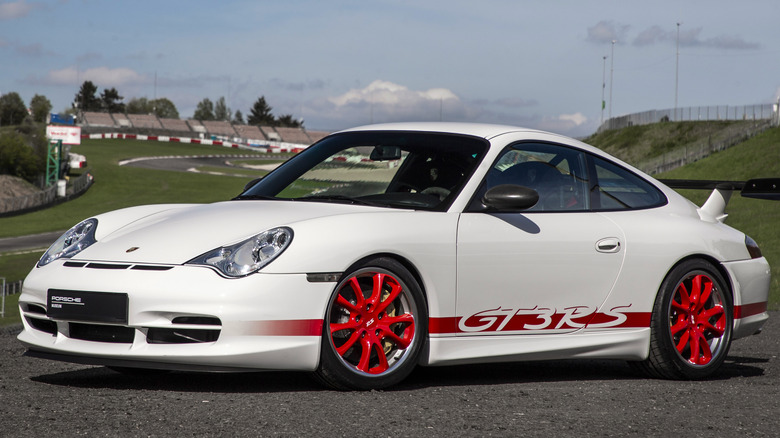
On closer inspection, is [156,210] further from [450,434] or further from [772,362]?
[772,362]

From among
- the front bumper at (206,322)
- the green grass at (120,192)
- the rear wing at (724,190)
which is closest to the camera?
the front bumper at (206,322)

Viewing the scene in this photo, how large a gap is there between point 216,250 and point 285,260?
0.34 metres

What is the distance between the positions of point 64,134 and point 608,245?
2793 inches

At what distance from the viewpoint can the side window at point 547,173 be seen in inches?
234

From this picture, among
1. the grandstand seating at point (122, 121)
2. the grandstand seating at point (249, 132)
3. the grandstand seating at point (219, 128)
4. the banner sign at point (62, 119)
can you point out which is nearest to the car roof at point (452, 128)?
the banner sign at point (62, 119)

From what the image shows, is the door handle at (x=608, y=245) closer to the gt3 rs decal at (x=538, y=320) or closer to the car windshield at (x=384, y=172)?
the gt3 rs decal at (x=538, y=320)

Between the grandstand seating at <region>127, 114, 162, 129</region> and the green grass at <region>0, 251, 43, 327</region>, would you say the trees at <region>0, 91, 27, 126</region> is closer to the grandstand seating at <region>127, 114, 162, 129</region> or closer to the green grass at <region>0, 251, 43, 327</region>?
the grandstand seating at <region>127, 114, 162, 129</region>

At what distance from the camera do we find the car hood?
16.3ft

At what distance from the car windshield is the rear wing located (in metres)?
1.93

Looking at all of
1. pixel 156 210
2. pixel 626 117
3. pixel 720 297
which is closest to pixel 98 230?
pixel 156 210

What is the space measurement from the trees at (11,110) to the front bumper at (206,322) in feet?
530

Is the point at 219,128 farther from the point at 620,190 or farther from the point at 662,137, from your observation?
the point at 620,190

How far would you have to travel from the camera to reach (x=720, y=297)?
6.49m

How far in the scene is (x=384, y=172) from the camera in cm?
593
